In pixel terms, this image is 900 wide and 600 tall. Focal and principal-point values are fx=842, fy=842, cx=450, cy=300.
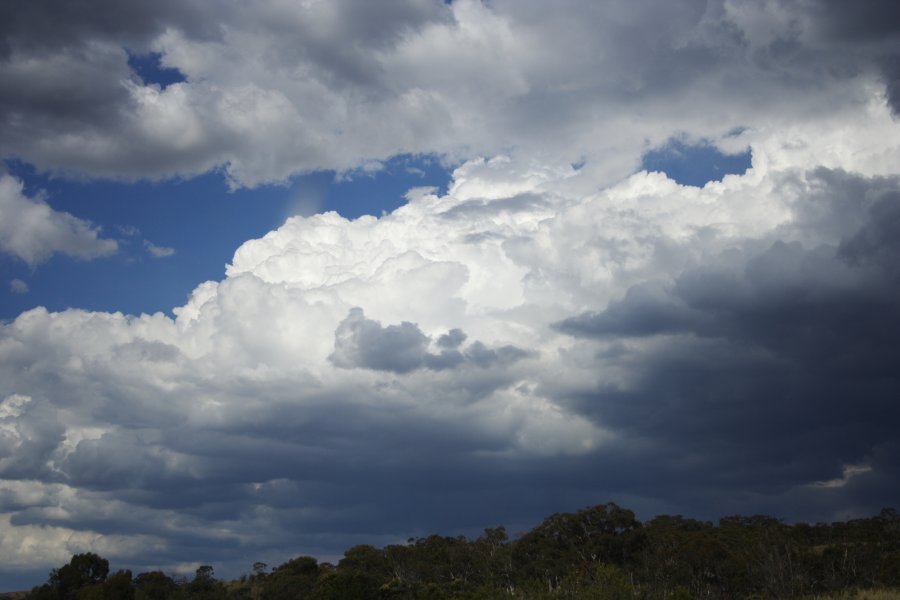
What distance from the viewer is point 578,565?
277ft

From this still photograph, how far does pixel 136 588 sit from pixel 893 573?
236 ft

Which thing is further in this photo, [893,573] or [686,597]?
[893,573]

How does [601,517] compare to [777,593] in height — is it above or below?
above

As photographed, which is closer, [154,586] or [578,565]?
[578,565]

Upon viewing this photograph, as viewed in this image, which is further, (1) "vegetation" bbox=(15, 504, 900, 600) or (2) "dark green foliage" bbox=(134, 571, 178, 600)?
(2) "dark green foliage" bbox=(134, 571, 178, 600)

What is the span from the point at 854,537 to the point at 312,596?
218ft

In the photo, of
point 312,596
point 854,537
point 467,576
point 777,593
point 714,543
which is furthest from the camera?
point 854,537

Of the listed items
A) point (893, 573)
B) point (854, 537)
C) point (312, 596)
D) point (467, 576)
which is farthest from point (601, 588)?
point (854, 537)

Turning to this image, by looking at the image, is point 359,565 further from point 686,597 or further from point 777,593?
point 686,597

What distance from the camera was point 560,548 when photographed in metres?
95.5

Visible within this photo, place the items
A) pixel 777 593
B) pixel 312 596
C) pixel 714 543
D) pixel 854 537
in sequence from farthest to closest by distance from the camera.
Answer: pixel 854 537 < pixel 714 543 < pixel 777 593 < pixel 312 596

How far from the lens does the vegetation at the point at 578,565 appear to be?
66.1 metres

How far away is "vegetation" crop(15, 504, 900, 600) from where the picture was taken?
66125 millimetres

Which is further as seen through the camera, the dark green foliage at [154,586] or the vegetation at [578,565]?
the dark green foliage at [154,586]
